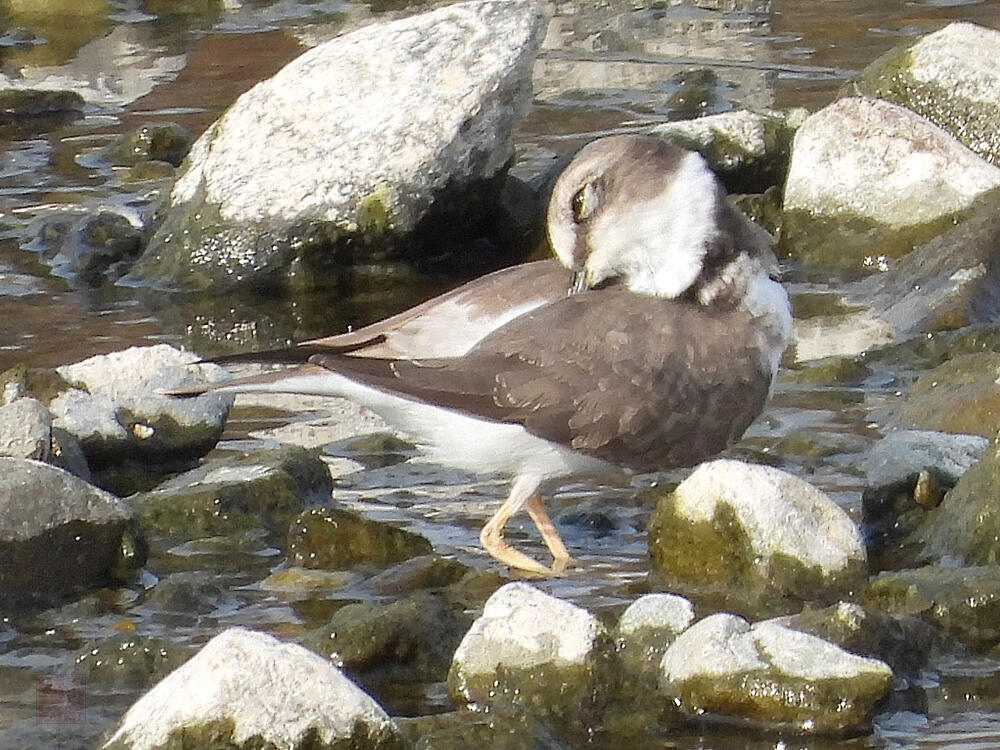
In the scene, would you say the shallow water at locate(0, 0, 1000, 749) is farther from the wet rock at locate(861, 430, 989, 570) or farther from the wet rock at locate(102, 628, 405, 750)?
the wet rock at locate(102, 628, 405, 750)

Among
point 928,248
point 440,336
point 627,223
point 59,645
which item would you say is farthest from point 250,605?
point 928,248

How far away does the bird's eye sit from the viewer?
5.64m

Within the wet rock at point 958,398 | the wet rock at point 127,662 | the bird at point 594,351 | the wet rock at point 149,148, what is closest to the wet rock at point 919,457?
the wet rock at point 958,398

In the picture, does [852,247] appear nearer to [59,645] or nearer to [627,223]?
[627,223]

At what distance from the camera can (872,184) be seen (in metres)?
8.22

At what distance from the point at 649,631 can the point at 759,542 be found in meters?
0.59

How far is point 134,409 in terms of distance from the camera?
6293 millimetres

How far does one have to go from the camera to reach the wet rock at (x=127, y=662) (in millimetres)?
4547

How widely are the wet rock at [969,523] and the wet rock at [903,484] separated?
0.07 meters

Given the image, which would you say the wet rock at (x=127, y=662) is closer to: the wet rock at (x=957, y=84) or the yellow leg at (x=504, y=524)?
the yellow leg at (x=504, y=524)

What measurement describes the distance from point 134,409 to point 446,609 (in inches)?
73.9

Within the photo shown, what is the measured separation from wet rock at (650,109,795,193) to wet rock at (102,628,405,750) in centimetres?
533

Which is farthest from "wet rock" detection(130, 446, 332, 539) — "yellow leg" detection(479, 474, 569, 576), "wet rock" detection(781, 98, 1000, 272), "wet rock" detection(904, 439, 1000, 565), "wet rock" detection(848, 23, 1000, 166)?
"wet rock" detection(848, 23, 1000, 166)

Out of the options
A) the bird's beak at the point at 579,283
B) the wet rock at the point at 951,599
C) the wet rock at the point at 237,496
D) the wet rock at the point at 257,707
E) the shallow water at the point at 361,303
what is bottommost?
the shallow water at the point at 361,303
